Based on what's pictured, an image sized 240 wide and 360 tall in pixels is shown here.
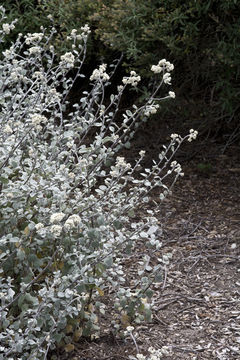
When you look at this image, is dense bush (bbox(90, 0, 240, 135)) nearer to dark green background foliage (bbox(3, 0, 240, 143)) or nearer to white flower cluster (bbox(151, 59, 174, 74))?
dark green background foliage (bbox(3, 0, 240, 143))

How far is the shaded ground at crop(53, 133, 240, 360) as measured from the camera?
2.99 m

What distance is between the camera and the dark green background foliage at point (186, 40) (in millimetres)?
4801

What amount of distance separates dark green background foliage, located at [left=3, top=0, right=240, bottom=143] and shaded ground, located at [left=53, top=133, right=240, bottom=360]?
653mm

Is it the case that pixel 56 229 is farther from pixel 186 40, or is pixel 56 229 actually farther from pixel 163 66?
pixel 186 40

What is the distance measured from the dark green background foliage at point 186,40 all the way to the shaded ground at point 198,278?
25.7 inches

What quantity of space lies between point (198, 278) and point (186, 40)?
2.08 m

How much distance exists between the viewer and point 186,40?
4.87 meters

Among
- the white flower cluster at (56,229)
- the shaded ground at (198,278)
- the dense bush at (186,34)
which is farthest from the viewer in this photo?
the dense bush at (186,34)

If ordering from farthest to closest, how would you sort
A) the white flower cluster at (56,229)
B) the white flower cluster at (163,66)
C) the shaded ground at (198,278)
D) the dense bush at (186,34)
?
the dense bush at (186,34) < the shaded ground at (198,278) < the white flower cluster at (163,66) < the white flower cluster at (56,229)

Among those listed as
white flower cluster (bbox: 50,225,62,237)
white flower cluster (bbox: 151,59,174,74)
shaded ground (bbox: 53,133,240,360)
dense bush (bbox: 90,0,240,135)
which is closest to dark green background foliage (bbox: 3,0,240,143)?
dense bush (bbox: 90,0,240,135)

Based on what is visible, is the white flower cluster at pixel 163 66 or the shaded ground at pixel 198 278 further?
the shaded ground at pixel 198 278

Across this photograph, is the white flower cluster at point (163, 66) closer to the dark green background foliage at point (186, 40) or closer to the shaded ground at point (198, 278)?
the shaded ground at point (198, 278)

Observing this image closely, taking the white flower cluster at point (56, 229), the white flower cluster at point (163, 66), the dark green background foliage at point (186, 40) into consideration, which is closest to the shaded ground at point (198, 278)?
the dark green background foliage at point (186, 40)

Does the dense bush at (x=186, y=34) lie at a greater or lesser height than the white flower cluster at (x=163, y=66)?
lesser
